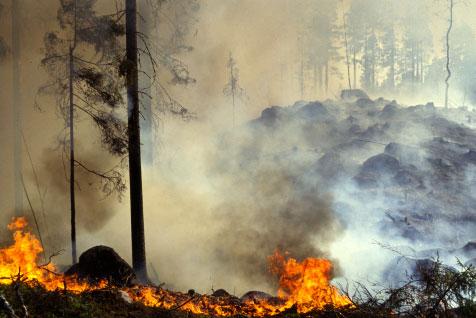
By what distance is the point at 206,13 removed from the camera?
1372 inches

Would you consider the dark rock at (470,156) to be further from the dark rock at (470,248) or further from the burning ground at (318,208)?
the dark rock at (470,248)

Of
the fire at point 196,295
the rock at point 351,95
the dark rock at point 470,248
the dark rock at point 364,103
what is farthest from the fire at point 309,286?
the rock at point 351,95

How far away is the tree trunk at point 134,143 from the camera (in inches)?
465

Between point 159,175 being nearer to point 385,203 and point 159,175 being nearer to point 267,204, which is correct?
point 267,204

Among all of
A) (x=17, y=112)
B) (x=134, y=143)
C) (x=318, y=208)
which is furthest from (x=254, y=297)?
(x=17, y=112)

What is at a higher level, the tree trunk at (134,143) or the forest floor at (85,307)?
the tree trunk at (134,143)

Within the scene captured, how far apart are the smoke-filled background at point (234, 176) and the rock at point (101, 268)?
4.94 m

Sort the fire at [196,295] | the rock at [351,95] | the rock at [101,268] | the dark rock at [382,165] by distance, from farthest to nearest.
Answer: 1. the rock at [351,95]
2. the dark rock at [382,165]
3. the rock at [101,268]
4. the fire at [196,295]

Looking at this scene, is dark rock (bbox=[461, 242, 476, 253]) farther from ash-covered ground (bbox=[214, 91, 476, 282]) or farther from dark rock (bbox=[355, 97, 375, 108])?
dark rock (bbox=[355, 97, 375, 108])

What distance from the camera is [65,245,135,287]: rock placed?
10.4 meters

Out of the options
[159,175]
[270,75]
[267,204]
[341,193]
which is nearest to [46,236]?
[159,175]

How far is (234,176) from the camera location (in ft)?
81.5

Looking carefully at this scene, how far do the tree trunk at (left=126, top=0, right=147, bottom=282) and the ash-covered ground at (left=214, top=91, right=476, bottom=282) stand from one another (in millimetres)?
5828

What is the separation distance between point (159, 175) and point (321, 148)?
11.8 meters
